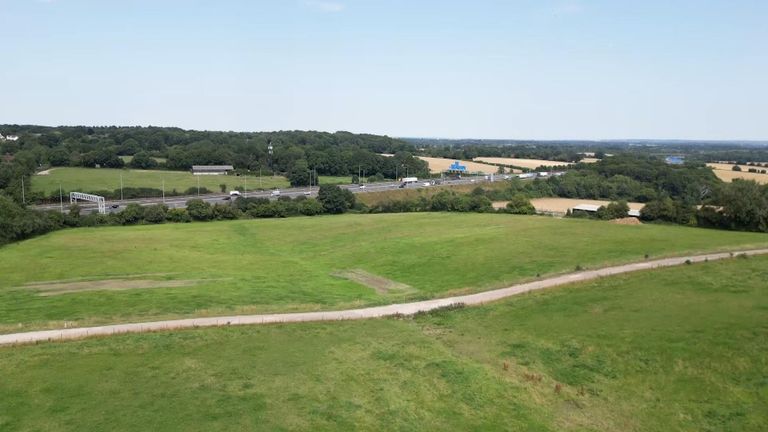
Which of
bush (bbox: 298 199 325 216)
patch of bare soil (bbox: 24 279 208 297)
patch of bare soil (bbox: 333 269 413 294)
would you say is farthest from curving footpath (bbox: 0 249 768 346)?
bush (bbox: 298 199 325 216)

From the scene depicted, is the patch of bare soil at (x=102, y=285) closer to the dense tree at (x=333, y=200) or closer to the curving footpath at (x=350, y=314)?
the curving footpath at (x=350, y=314)

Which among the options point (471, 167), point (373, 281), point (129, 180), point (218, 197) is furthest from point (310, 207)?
point (471, 167)

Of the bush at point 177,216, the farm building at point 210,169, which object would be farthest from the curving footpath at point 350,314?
the farm building at point 210,169

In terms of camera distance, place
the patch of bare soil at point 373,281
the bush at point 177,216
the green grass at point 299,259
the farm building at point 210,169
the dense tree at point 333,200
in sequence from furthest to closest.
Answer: the farm building at point 210,169
the dense tree at point 333,200
the bush at point 177,216
the patch of bare soil at point 373,281
the green grass at point 299,259

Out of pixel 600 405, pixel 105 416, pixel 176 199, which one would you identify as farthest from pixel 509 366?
pixel 176 199

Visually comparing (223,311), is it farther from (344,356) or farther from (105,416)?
(105,416)

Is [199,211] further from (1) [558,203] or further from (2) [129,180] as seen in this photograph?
(1) [558,203]
